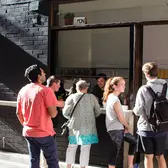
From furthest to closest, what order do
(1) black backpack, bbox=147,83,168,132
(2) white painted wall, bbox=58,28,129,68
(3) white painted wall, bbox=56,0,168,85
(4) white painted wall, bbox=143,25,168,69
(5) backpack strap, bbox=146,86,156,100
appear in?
(4) white painted wall, bbox=143,25,168,69
(2) white painted wall, bbox=58,28,129,68
(3) white painted wall, bbox=56,0,168,85
(5) backpack strap, bbox=146,86,156,100
(1) black backpack, bbox=147,83,168,132

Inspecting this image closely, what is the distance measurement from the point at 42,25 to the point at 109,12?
4.29 feet

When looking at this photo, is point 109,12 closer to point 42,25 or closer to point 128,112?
point 42,25

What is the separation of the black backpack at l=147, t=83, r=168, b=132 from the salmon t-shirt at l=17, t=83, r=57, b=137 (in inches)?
51.5

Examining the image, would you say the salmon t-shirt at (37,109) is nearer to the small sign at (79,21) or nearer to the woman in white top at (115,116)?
the woman in white top at (115,116)

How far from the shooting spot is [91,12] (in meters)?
6.68

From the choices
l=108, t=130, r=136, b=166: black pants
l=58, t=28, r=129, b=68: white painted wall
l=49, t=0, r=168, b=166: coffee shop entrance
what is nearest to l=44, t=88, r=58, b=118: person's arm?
l=108, t=130, r=136, b=166: black pants

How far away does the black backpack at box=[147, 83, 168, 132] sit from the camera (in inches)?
181

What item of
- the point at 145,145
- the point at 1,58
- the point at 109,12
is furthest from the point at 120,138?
the point at 1,58

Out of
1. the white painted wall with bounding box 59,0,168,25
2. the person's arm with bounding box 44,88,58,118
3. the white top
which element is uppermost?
the white painted wall with bounding box 59,0,168,25

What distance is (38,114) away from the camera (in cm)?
466

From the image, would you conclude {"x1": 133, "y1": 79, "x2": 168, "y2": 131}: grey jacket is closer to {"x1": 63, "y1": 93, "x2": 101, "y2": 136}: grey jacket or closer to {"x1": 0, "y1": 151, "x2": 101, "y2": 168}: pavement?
{"x1": 63, "y1": 93, "x2": 101, "y2": 136}: grey jacket

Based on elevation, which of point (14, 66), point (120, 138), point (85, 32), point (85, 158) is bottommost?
point (85, 158)

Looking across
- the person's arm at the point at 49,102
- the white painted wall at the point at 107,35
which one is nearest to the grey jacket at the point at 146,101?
the person's arm at the point at 49,102

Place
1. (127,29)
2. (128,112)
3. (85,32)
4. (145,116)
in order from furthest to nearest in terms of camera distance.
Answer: (85,32)
(127,29)
(128,112)
(145,116)
